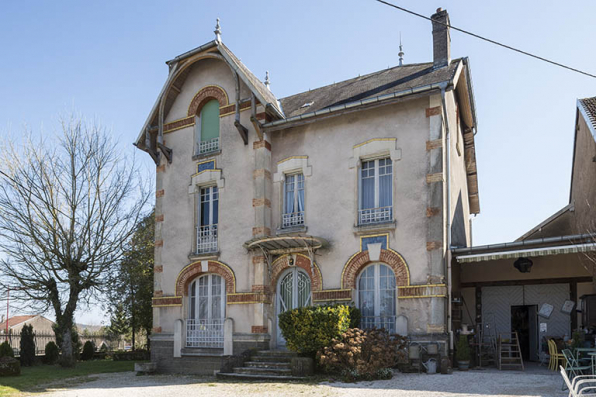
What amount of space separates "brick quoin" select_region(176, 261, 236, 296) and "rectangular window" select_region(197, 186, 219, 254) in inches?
17.9

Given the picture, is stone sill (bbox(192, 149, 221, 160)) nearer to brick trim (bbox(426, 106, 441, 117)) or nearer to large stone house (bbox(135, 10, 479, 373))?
large stone house (bbox(135, 10, 479, 373))

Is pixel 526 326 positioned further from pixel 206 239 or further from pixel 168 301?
pixel 168 301

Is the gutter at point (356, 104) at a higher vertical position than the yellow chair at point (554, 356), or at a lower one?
higher

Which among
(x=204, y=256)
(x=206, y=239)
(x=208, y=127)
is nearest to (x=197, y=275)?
(x=204, y=256)

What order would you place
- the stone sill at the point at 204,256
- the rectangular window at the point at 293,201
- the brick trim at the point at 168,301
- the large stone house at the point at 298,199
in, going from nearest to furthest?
the large stone house at the point at 298,199 → the rectangular window at the point at 293,201 → the stone sill at the point at 204,256 → the brick trim at the point at 168,301

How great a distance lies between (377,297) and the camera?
43.8 feet

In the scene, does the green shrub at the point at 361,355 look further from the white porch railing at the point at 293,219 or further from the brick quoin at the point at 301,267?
the white porch railing at the point at 293,219

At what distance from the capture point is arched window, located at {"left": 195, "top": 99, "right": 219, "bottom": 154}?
16.4m

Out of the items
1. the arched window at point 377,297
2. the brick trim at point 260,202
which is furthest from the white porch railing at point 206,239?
the arched window at point 377,297

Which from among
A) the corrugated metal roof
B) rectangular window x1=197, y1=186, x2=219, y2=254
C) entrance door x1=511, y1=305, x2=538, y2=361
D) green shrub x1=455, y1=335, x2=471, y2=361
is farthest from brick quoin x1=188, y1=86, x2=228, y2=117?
entrance door x1=511, y1=305, x2=538, y2=361

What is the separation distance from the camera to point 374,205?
13812 millimetres

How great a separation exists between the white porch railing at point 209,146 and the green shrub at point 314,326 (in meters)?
5.92

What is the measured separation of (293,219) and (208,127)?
4.03m

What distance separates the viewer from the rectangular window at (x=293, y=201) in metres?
14.8
